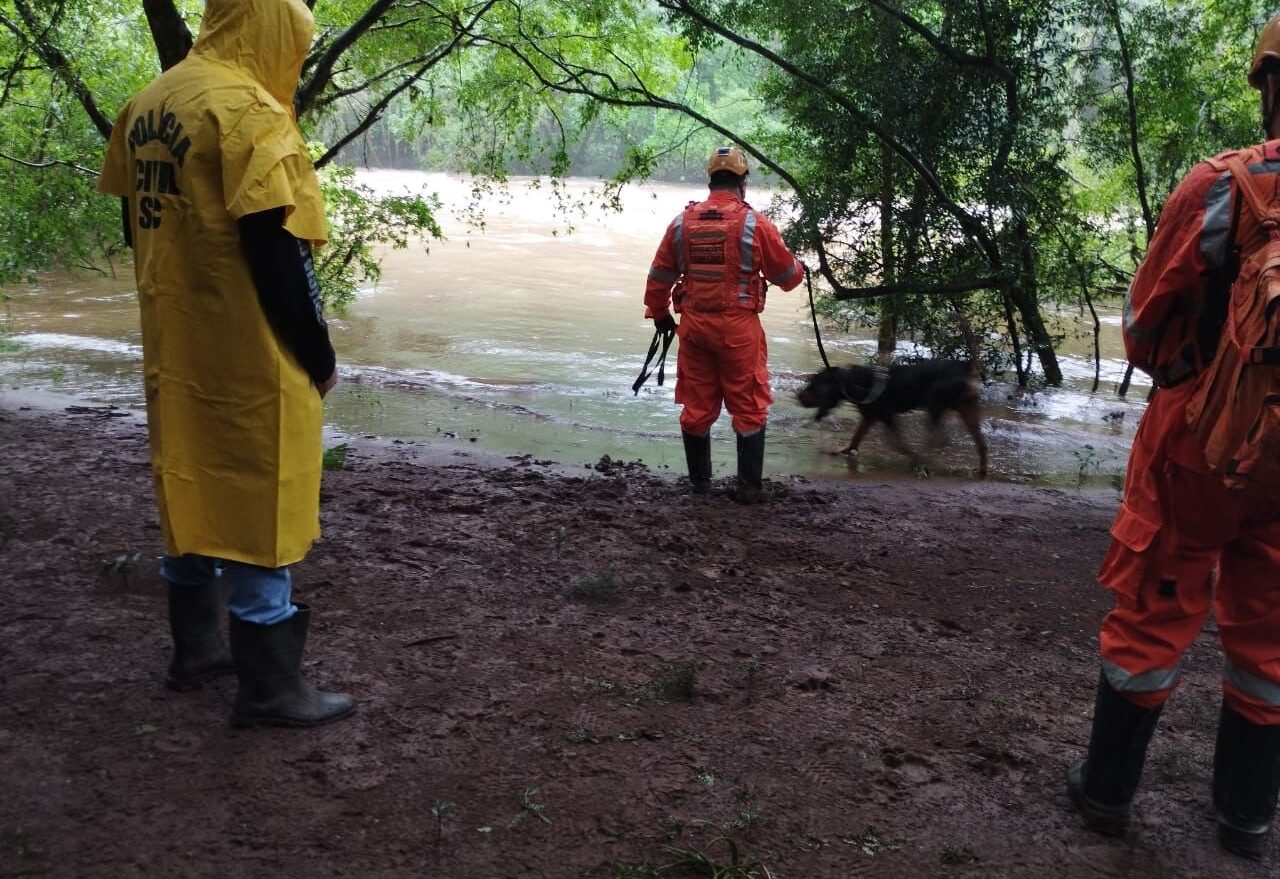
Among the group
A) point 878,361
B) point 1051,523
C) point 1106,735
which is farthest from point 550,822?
point 878,361

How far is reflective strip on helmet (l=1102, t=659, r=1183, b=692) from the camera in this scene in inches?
106

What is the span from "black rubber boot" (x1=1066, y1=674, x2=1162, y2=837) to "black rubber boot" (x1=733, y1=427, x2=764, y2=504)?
345cm

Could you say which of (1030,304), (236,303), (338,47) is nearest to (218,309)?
(236,303)

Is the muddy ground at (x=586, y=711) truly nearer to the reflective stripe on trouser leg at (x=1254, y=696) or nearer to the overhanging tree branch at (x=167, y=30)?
the reflective stripe on trouser leg at (x=1254, y=696)

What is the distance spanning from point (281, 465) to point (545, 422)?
6.55 meters

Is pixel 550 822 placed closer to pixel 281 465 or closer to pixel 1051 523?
pixel 281 465

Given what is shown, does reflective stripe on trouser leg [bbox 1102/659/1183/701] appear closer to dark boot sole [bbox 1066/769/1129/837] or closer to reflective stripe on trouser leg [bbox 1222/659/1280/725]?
reflective stripe on trouser leg [bbox 1222/659/1280/725]

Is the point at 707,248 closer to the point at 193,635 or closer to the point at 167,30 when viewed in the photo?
the point at 167,30

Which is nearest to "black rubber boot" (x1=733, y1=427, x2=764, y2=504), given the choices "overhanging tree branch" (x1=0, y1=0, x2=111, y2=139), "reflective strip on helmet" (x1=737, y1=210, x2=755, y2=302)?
"reflective strip on helmet" (x1=737, y1=210, x2=755, y2=302)

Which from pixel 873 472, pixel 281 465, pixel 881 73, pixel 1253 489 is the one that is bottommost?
pixel 873 472

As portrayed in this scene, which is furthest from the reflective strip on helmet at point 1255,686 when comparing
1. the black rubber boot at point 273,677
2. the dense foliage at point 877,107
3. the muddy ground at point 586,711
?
the dense foliage at point 877,107

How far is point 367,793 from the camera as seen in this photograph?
2.78 meters

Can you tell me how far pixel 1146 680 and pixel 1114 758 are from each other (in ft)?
0.81

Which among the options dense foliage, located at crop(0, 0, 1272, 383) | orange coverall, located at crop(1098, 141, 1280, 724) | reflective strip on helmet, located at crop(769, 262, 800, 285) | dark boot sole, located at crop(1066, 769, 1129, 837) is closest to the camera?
orange coverall, located at crop(1098, 141, 1280, 724)
